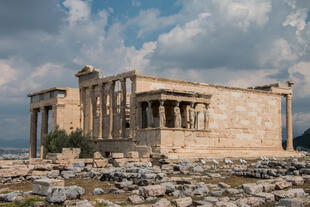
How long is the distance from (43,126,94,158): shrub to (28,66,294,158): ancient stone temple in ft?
6.50

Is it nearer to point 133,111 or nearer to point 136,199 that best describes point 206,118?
point 133,111

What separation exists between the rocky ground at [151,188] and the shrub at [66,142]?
7.94m

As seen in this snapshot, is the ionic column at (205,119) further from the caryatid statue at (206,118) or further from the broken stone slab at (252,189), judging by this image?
the broken stone slab at (252,189)

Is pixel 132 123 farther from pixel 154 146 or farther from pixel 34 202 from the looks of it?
pixel 34 202

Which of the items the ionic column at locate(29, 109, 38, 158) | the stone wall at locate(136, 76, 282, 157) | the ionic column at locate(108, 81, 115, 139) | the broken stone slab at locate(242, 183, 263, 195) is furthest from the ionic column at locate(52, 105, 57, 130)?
the broken stone slab at locate(242, 183, 263, 195)

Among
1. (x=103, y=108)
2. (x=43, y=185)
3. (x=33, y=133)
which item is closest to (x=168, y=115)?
(x=103, y=108)

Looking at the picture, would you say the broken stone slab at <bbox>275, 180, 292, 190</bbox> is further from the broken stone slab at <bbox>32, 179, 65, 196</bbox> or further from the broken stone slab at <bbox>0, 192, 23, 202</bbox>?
the broken stone slab at <bbox>0, 192, 23, 202</bbox>

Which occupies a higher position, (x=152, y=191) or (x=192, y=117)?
(x=192, y=117)

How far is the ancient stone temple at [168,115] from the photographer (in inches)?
969

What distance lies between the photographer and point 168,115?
28.1m

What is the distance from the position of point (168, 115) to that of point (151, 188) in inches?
696

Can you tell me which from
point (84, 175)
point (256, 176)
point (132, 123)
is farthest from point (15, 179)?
point (132, 123)

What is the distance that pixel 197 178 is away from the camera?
14.4 m

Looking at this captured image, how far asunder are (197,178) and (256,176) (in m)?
2.20
